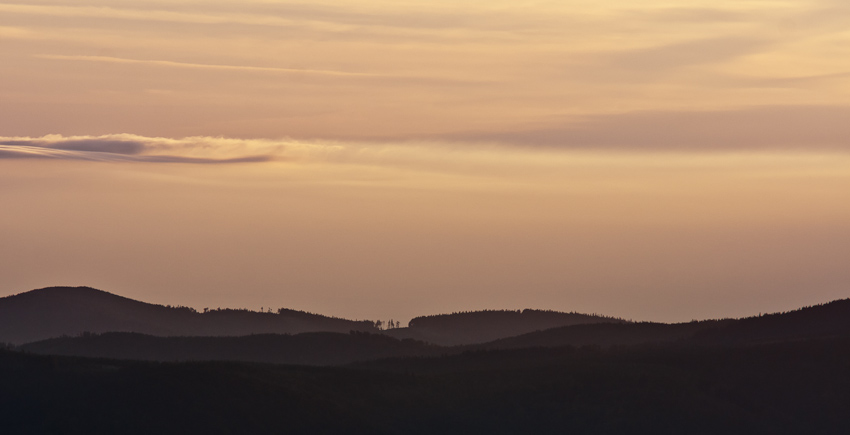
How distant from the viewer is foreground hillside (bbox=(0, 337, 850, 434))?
5075cm

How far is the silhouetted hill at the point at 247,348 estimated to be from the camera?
323ft

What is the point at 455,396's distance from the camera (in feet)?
194

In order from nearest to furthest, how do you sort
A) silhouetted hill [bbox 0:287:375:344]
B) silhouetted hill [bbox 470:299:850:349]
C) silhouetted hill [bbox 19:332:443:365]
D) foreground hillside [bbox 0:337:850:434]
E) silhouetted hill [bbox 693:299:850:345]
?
foreground hillside [bbox 0:337:850:434] → silhouetted hill [bbox 470:299:850:349] → silhouetted hill [bbox 693:299:850:345] → silhouetted hill [bbox 19:332:443:365] → silhouetted hill [bbox 0:287:375:344]

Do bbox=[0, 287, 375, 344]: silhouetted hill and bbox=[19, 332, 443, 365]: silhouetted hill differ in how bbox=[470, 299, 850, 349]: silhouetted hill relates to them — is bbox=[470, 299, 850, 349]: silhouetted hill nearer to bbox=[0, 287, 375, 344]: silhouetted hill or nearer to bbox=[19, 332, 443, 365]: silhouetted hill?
bbox=[19, 332, 443, 365]: silhouetted hill

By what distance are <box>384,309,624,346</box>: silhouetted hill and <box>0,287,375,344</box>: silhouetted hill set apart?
7.81 metres

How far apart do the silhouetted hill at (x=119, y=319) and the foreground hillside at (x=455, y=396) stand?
274 ft

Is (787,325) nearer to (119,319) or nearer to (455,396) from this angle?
(455,396)

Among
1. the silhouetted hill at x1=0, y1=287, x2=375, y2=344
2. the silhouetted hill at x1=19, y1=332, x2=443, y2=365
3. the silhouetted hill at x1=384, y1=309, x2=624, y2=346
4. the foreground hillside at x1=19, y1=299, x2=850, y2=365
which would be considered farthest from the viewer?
the silhouetted hill at x1=0, y1=287, x2=375, y2=344

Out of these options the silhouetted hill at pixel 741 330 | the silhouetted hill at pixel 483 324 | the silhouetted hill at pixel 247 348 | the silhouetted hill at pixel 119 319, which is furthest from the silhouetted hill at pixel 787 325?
the silhouetted hill at pixel 119 319

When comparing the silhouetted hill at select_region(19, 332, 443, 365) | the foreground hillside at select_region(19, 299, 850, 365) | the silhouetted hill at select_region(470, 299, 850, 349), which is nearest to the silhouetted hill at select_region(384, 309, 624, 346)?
the foreground hillside at select_region(19, 299, 850, 365)

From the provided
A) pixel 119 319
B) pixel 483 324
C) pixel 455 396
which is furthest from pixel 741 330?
pixel 119 319

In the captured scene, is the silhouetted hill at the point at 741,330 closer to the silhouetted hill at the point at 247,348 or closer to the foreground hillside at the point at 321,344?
the foreground hillside at the point at 321,344

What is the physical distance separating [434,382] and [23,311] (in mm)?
99124

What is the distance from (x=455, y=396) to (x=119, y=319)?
95352mm
